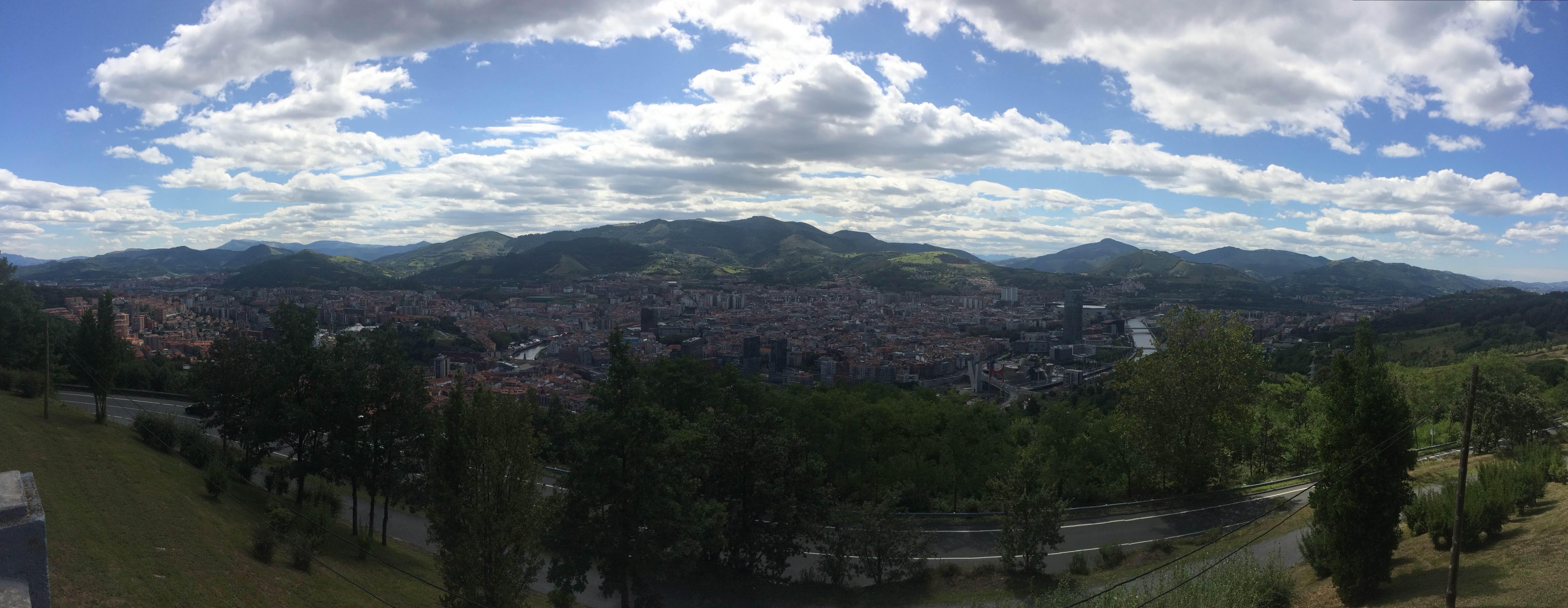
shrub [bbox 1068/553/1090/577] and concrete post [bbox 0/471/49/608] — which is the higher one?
concrete post [bbox 0/471/49/608]

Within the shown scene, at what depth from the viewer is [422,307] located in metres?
66.0

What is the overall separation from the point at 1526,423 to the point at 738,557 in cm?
1634

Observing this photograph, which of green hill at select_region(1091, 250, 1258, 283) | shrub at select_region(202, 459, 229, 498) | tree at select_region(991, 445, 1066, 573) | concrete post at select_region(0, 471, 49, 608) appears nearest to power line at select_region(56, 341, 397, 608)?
shrub at select_region(202, 459, 229, 498)

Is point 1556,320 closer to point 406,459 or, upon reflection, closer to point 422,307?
point 406,459

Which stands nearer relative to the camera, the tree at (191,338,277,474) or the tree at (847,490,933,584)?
the tree at (847,490,933,584)

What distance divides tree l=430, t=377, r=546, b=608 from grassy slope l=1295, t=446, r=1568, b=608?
975cm

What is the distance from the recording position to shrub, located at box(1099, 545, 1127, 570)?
1284 centimetres

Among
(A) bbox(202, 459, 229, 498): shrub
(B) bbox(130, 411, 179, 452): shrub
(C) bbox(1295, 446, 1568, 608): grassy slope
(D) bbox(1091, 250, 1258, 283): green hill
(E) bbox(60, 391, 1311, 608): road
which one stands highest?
(D) bbox(1091, 250, 1258, 283): green hill

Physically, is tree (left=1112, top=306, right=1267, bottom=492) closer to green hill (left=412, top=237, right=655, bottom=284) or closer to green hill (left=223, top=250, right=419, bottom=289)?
green hill (left=223, top=250, right=419, bottom=289)

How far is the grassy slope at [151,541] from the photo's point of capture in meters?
8.12

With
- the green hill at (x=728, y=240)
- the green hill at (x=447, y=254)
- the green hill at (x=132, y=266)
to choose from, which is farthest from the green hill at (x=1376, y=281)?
the green hill at (x=132, y=266)

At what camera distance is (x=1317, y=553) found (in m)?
9.30

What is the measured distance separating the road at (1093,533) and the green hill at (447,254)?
104 meters

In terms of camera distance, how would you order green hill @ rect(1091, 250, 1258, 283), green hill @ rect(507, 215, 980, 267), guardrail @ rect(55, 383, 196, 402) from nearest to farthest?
guardrail @ rect(55, 383, 196, 402)
green hill @ rect(1091, 250, 1258, 283)
green hill @ rect(507, 215, 980, 267)
